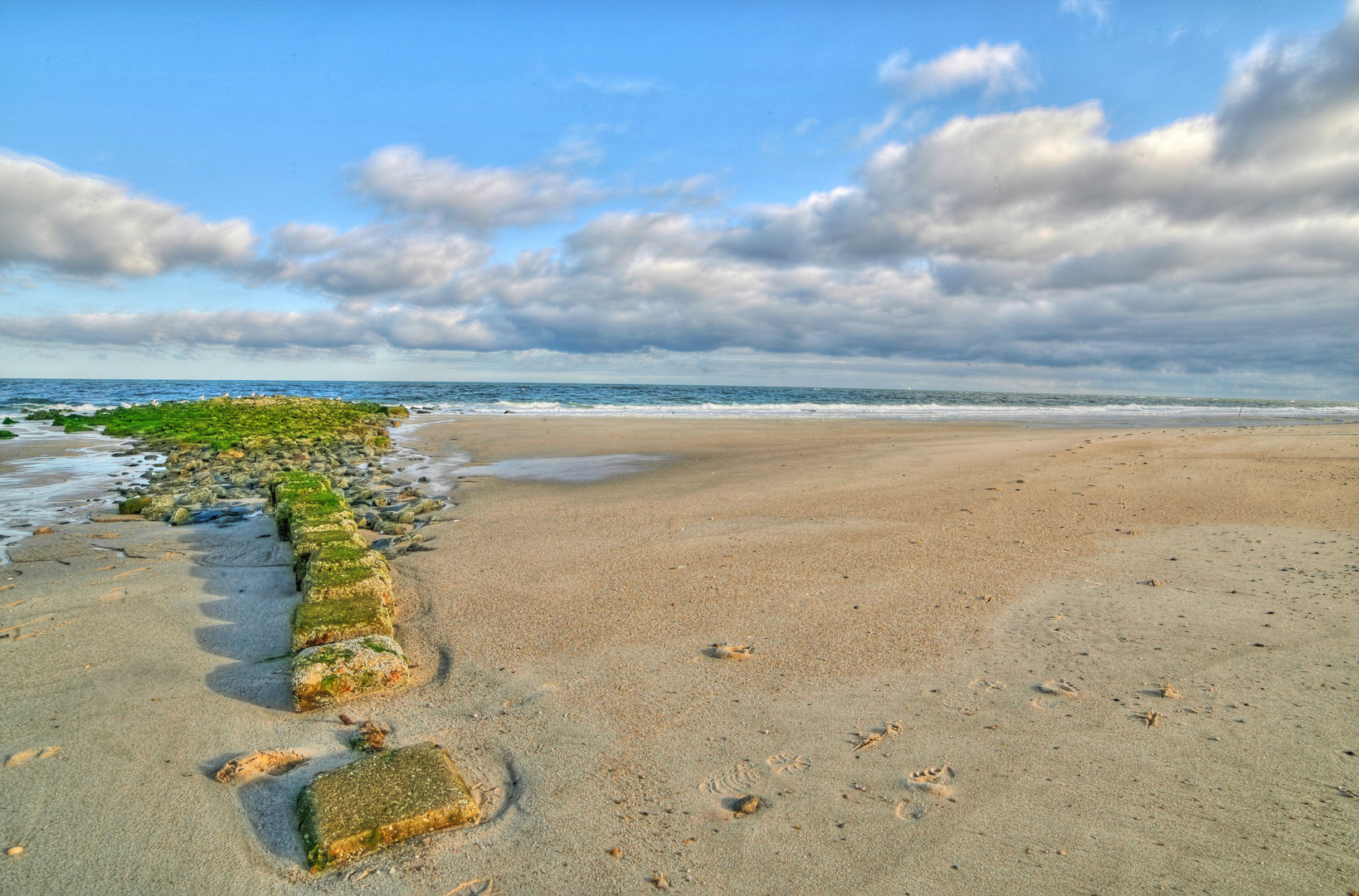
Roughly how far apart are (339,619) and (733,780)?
2.82 meters

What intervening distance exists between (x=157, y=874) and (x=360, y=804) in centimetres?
72

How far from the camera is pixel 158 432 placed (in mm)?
20734

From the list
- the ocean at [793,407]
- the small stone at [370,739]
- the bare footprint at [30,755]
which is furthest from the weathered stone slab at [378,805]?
the ocean at [793,407]

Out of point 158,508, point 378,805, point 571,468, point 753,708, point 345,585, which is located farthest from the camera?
point 571,468

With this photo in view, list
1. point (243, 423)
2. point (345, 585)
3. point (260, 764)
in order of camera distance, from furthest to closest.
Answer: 1. point (243, 423)
2. point (345, 585)
3. point (260, 764)

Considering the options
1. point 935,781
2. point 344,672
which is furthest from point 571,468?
point 935,781

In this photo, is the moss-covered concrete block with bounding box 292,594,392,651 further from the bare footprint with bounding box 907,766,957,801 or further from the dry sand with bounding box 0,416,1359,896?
the bare footprint with bounding box 907,766,957,801

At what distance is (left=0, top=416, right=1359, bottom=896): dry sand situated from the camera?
8.42 ft

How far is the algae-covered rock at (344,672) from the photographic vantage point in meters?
3.69

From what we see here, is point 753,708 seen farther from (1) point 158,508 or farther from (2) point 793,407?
(2) point 793,407

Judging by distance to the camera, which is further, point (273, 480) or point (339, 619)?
A: point (273, 480)

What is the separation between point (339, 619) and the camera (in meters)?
4.38

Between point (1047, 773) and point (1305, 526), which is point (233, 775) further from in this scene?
point (1305, 526)

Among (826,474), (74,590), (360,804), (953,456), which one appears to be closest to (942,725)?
(360,804)
